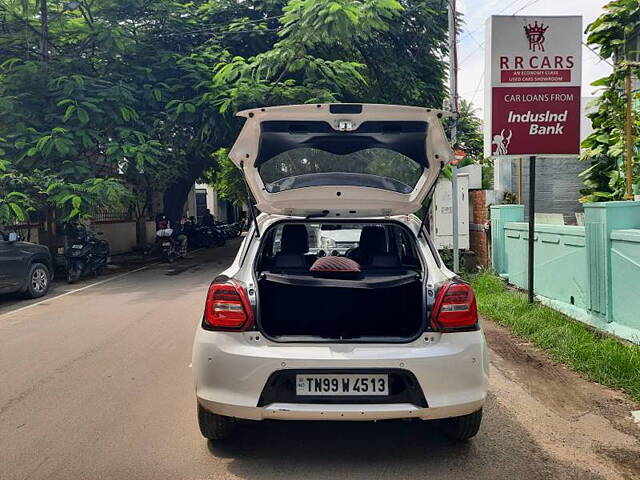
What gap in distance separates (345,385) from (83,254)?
10.5m

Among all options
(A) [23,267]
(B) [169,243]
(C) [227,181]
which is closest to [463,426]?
(A) [23,267]

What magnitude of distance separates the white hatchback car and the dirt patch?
2.15 ft

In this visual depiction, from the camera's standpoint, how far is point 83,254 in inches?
480

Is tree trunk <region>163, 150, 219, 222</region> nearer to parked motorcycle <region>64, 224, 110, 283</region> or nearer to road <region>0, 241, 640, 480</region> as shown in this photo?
parked motorcycle <region>64, 224, 110, 283</region>

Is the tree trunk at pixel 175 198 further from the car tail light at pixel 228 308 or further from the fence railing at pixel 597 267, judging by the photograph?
the car tail light at pixel 228 308

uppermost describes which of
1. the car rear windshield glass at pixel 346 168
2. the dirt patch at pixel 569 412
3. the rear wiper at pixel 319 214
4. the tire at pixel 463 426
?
the car rear windshield glass at pixel 346 168

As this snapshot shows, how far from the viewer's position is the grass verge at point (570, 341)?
183 inches

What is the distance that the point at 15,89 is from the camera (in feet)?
39.2

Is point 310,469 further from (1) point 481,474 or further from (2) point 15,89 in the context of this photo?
(2) point 15,89

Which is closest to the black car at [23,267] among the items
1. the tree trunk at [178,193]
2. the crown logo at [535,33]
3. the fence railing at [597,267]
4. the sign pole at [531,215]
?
the sign pole at [531,215]

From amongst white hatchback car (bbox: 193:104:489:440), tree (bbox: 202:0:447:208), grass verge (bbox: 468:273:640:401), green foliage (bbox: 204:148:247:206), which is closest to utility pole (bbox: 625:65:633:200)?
grass verge (bbox: 468:273:640:401)

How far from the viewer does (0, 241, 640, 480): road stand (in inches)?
125

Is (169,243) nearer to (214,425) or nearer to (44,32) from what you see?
(44,32)

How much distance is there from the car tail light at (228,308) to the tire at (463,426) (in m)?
1.37
